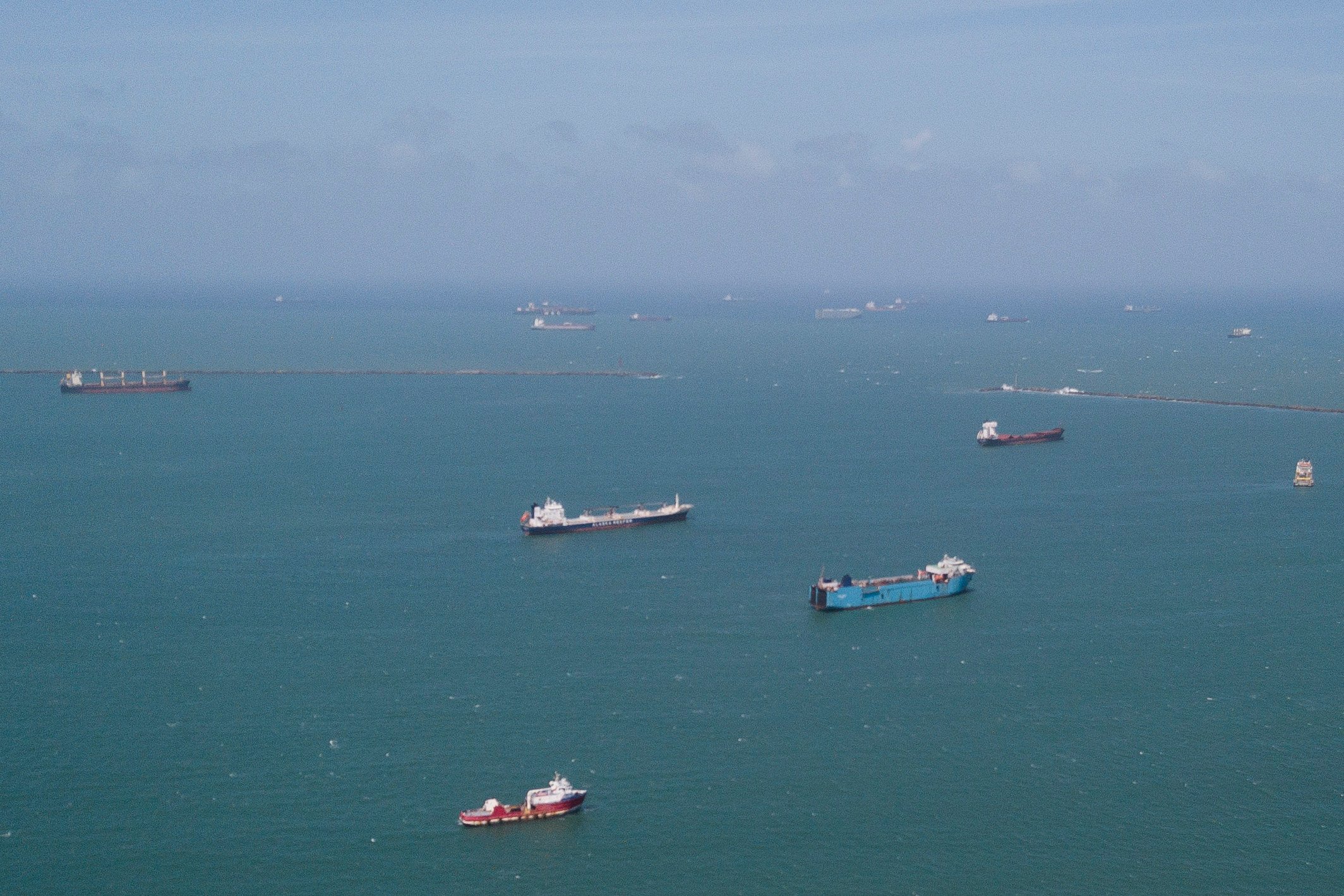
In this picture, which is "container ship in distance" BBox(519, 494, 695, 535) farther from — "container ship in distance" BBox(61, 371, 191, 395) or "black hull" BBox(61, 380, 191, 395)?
"container ship in distance" BBox(61, 371, 191, 395)

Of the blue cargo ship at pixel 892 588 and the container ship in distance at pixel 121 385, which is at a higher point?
the container ship in distance at pixel 121 385

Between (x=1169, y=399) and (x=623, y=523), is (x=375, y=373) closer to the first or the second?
(x=1169, y=399)

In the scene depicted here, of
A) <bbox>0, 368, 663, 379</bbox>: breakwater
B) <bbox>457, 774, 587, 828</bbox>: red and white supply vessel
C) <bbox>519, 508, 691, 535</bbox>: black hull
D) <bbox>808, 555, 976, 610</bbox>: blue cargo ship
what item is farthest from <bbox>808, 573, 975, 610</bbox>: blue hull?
<bbox>0, 368, 663, 379</bbox>: breakwater

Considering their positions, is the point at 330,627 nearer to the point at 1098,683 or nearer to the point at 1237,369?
the point at 1098,683

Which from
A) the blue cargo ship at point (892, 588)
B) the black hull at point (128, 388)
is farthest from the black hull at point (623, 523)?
the black hull at point (128, 388)

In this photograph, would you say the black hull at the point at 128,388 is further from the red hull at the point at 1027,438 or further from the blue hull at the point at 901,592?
the blue hull at the point at 901,592

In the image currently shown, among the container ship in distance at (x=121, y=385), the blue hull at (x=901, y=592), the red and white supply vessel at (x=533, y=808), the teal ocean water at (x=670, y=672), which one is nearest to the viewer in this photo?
the teal ocean water at (x=670, y=672)

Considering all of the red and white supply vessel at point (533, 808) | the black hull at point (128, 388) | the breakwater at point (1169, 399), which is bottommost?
the red and white supply vessel at point (533, 808)
